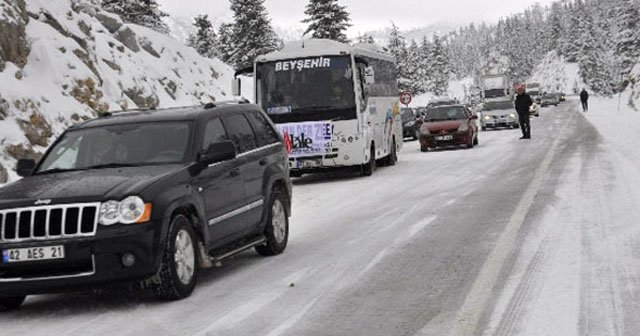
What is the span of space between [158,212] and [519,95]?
24.2m

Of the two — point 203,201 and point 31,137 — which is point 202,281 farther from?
point 31,137

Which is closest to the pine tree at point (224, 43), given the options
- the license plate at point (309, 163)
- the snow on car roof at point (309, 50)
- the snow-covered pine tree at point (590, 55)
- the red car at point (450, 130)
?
the red car at point (450, 130)

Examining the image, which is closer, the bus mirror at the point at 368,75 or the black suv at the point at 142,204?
the black suv at the point at 142,204

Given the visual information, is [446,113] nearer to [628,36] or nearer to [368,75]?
[368,75]

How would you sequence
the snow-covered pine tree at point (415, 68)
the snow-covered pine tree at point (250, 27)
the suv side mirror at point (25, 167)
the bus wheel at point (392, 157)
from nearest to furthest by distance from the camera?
the suv side mirror at point (25, 167) → the bus wheel at point (392, 157) → the snow-covered pine tree at point (250, 27) → the snow-covered pine tree at point (415, 68)

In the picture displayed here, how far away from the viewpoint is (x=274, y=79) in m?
18.6

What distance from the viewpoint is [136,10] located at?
164 feet

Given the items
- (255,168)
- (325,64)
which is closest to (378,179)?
(325,64)

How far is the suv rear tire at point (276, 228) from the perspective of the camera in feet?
28.4

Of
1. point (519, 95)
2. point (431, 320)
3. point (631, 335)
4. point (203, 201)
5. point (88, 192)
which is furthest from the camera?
point (519, 95)

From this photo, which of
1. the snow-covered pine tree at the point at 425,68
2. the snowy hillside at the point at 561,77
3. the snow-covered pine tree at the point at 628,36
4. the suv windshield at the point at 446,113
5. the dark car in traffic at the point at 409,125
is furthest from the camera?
the snowy hillside at the point at 561,77

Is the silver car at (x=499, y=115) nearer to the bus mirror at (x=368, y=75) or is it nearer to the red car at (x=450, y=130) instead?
the red car at (x=450, y=130)

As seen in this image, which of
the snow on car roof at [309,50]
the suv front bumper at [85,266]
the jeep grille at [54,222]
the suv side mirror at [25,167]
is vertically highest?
the snow on car roof at [309,50]

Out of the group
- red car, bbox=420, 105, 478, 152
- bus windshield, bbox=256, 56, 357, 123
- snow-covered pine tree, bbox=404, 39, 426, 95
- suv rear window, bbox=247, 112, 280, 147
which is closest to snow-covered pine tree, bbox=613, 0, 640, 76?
snow-covered pine tree, bbox=404, 39, 426, 95
